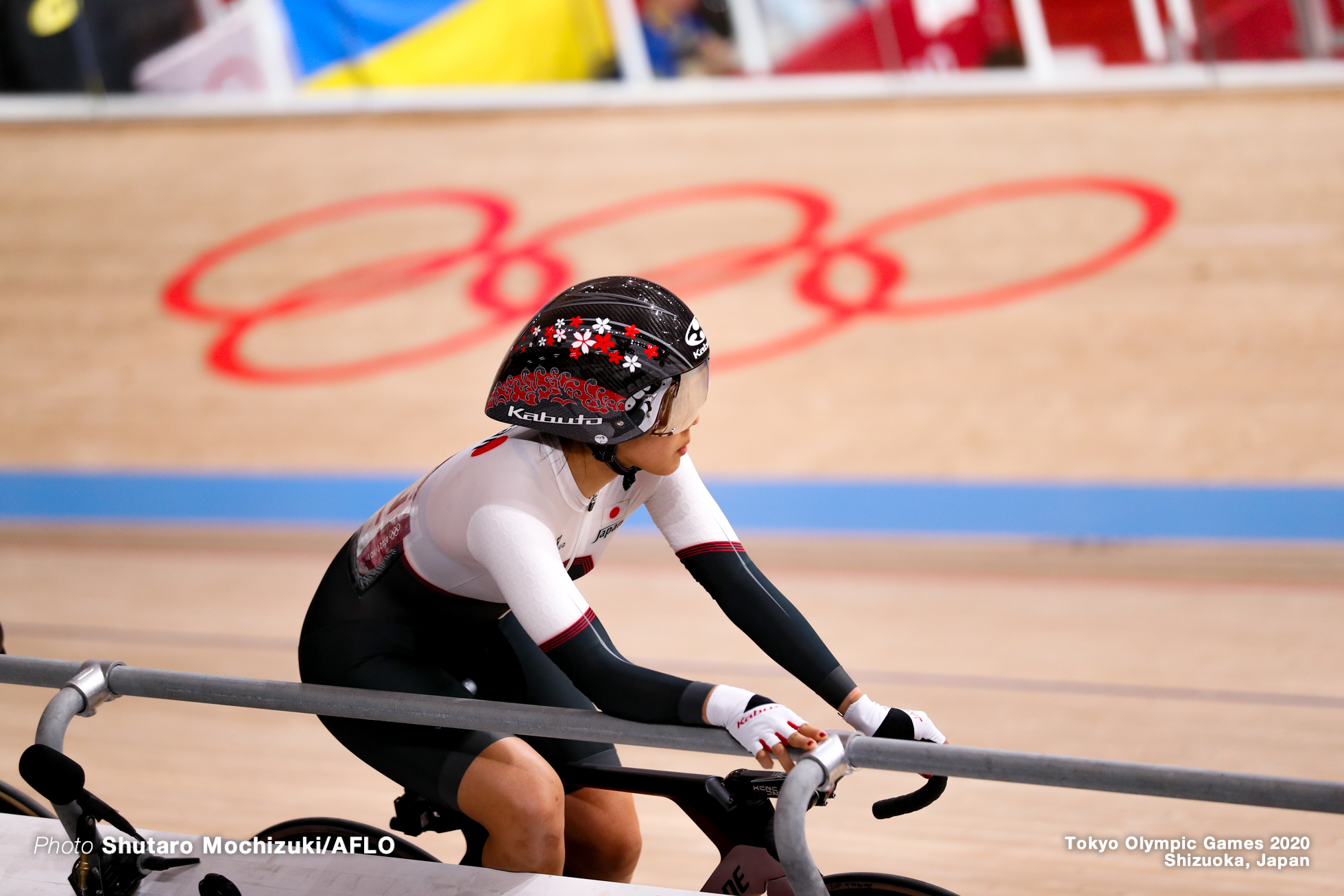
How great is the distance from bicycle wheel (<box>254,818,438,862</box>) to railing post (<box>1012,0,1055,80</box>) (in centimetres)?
682

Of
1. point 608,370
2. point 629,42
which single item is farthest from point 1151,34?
point 608,370

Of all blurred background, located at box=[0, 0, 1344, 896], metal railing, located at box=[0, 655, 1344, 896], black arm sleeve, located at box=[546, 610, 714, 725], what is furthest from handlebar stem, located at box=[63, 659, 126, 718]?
blurred background, located at box=[0, 0, 1344, 896]

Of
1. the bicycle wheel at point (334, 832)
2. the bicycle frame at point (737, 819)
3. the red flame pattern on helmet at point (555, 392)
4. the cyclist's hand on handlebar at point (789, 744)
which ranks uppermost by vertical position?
Answer: the red flame pattern on helmet at point (555, 392)

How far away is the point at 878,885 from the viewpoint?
1.70 meters

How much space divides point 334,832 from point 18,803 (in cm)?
58

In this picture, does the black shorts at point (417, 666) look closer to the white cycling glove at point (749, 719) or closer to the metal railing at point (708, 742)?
the metal railing at point (708, 742)

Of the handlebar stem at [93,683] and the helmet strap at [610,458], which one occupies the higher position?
the helmet strap at [610,458]

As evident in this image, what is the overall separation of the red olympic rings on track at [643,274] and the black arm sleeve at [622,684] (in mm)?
3959

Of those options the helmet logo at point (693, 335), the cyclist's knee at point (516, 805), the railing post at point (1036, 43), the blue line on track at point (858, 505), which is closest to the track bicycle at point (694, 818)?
the cyclist's knee at point (516, 805)

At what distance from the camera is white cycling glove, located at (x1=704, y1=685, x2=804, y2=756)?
143 centimetres

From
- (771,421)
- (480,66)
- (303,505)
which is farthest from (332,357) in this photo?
(480,66)

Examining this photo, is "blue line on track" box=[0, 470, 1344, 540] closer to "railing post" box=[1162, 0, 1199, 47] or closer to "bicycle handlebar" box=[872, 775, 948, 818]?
"bicycle handlebar" box=[872, 775, 948, 818]

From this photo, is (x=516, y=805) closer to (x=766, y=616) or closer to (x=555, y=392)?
(x=766, y=616)

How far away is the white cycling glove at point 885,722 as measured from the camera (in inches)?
64.7
